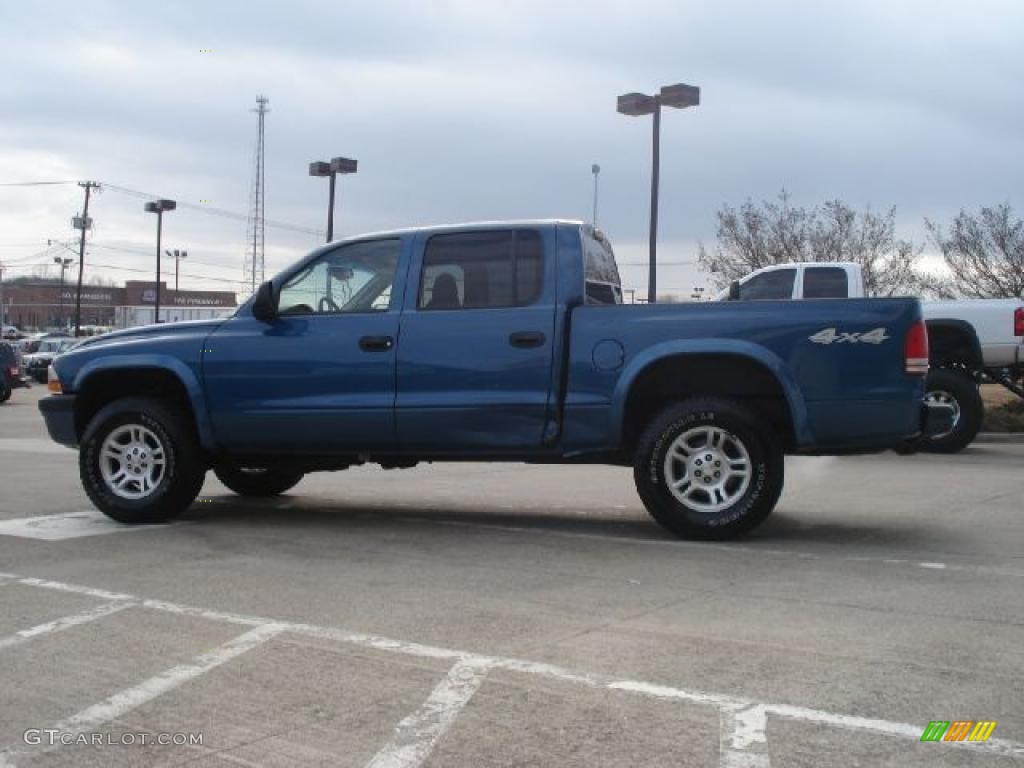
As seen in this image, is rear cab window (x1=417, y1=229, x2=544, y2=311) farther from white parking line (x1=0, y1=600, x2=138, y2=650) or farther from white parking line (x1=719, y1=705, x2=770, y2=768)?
white parking line (x1=719, y1=705, x2=770, y2=768)

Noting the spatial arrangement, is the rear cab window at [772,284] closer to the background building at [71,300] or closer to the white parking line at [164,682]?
the white parking line at [164,682]

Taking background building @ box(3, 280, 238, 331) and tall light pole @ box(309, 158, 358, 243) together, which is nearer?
tall light pole @ box(309, 158, 358, 243)

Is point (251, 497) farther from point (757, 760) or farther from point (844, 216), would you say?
point (844, 216)

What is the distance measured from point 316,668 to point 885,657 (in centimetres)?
225

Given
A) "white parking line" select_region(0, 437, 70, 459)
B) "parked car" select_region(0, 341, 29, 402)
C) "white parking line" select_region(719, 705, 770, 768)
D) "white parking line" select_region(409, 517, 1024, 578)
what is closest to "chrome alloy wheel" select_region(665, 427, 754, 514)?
"white parking line" select_region(409, 517, 1024, 578)

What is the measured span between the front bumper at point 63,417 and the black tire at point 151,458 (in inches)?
7.8

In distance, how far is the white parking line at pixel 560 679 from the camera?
11.7 ft

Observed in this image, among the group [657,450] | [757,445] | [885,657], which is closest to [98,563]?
[657,450]

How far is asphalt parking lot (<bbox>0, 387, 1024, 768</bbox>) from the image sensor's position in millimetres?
3607

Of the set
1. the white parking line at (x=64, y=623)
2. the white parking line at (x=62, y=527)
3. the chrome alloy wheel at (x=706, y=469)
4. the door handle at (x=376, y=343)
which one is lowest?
the white parking line at (x=62, y=527)

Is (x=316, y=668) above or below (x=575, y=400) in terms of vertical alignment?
below

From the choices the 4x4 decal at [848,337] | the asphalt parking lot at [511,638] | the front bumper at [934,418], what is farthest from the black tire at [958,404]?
the 4x4 decal at [848,337]

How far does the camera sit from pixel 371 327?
295 inches

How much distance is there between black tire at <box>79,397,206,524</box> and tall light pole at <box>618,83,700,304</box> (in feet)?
38.3
